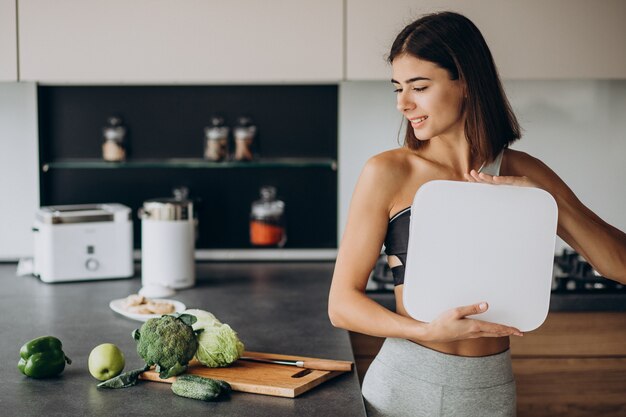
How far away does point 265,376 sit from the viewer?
5.38ft

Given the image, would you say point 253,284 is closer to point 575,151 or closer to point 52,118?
point 52,118

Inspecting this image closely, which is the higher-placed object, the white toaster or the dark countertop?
the white toaster

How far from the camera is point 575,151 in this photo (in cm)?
302

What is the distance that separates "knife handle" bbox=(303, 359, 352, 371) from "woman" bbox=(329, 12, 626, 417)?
0.25 ft

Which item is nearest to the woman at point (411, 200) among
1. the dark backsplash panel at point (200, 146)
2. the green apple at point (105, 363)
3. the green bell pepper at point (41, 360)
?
the green apple at point (105, 363)

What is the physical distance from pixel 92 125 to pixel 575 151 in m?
1.78

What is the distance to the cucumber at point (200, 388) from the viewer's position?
1.52 meters

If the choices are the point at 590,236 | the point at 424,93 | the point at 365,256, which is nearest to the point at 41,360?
the point at 365,256

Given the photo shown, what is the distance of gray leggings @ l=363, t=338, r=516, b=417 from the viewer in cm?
166

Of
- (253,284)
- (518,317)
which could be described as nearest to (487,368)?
(518,317)

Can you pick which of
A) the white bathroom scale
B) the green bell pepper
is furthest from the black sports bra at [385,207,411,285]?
the green bell pepper

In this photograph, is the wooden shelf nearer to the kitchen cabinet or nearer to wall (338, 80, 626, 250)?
wall (338, 80, 626, 250)

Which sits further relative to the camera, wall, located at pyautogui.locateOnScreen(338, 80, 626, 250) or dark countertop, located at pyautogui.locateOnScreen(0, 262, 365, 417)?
wall, located at pyautogui.locateOnScreen(338, 80, 626, 250)

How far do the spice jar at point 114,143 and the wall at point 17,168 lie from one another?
0.85ft
